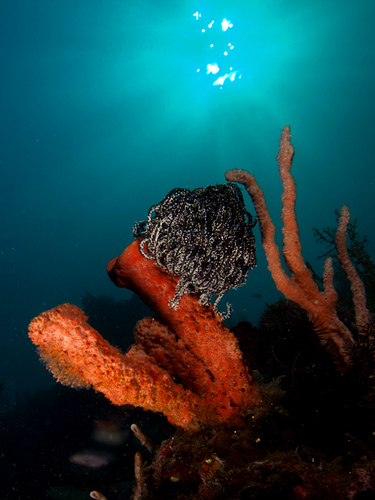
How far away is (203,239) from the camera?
3.25 metres

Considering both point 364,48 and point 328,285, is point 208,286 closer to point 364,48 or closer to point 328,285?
point 328,285

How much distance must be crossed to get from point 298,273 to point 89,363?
305cm

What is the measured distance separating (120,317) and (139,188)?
9362cm

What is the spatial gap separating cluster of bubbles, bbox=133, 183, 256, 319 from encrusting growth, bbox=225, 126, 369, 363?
0.28 meters

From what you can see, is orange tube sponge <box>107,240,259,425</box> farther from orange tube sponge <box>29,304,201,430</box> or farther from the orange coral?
orange tube sponge <box>29,304,201,430</box>

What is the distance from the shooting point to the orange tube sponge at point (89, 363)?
303 centimetres

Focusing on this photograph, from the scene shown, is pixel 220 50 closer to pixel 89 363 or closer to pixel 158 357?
pixel 158 357

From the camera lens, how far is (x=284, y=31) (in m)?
46.9

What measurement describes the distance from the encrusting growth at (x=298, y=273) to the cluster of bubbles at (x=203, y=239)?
11.2 inches

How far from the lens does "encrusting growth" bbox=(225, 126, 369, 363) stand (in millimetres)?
3555

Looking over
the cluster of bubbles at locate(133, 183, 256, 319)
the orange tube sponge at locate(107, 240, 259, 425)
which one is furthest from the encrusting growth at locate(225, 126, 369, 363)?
the orange tube sponge at locate(107, 240, 259, 425)

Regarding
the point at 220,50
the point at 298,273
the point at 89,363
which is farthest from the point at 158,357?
the point at 220,50

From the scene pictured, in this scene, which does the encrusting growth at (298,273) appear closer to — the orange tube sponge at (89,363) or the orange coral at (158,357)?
the orange coral at (158,357)

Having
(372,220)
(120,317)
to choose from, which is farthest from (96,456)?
(372,220)
